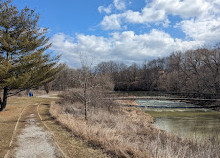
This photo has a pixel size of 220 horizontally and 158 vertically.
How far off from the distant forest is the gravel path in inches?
173

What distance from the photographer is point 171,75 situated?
5594 cm

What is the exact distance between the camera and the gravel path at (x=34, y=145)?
17.7 ft

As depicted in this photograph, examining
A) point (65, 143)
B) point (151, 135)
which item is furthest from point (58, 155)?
point (151, 135)

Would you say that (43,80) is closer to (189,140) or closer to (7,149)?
(7,149)

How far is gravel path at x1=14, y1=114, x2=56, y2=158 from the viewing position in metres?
5.41

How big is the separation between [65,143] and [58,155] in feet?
4.15

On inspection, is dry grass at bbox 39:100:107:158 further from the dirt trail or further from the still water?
the still water

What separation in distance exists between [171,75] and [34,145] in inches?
2188

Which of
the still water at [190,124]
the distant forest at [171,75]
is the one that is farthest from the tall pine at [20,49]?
the still water at [190,124]

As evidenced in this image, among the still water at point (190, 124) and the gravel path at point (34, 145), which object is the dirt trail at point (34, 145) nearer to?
the gravel path at point (34, 145)

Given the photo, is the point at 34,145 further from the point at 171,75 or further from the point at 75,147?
the point at 171,75

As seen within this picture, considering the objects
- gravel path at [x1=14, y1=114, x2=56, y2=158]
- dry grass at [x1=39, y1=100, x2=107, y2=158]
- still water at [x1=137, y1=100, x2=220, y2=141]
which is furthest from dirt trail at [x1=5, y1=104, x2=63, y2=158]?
still water at [x1=137, y1=100, x2=220, y2=141]

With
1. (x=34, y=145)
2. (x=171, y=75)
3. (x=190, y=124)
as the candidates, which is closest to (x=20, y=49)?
(x=34, y=145)

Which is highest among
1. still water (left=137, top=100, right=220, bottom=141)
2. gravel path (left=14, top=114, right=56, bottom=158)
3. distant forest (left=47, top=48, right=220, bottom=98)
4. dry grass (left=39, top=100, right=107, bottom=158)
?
distant forest (left=47, top=48, right=220, bottom=98)
